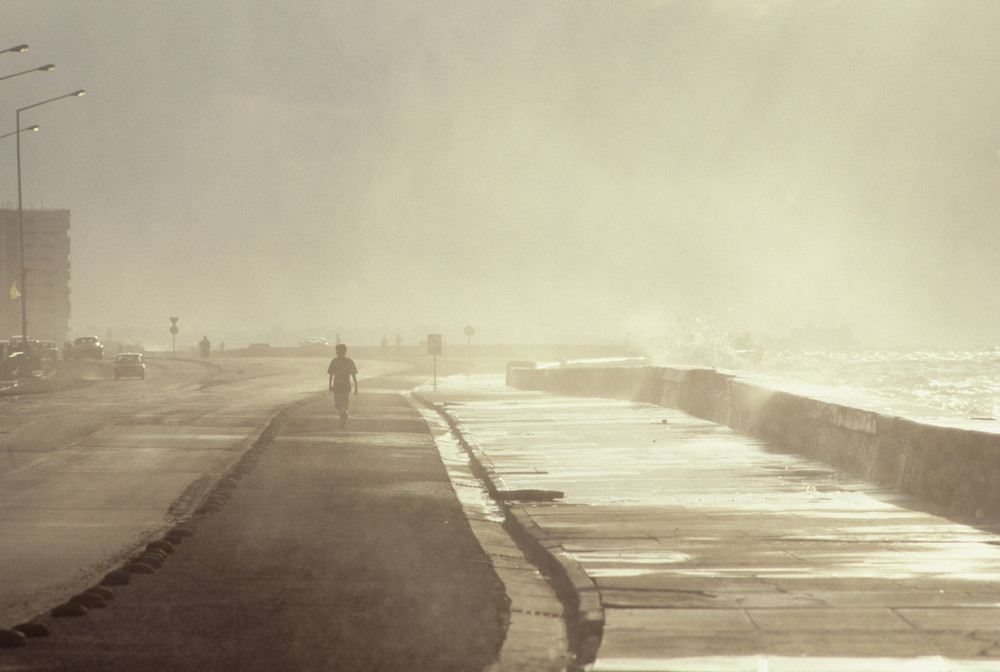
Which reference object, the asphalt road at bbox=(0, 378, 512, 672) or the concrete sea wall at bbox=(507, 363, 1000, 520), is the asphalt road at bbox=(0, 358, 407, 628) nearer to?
the asphalt road at bbox=(0, 378, 512, 672)

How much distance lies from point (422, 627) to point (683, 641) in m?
1.55

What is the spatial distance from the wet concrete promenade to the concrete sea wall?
0.34m

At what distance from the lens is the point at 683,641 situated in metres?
6.49

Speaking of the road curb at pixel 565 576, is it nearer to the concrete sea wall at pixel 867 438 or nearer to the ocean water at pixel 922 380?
the concrete sea wall at pixel 867 438

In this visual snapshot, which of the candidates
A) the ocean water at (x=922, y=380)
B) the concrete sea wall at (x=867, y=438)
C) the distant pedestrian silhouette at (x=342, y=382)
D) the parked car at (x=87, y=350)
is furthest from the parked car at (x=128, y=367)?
the parked car at (x=87, y=350)

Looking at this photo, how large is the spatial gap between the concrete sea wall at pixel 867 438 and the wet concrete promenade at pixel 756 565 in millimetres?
343

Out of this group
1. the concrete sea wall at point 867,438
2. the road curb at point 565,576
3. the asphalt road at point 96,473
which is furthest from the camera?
the concrete sea wall at point 867,438

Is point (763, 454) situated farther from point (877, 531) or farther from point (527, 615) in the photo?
point (527, 615)

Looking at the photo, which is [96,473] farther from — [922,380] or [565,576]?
[922,380]

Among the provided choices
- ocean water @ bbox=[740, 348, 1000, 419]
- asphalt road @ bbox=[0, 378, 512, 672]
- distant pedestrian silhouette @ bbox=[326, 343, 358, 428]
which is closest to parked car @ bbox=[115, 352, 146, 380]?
ocean water @ bbox=[740, 348, 1000, 419]

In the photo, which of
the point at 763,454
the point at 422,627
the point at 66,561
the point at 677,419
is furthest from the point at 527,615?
the point at 677,419

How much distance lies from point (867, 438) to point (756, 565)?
6205mm

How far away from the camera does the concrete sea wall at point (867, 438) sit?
36.5 ft

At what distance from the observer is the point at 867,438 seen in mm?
14359
